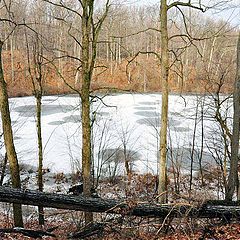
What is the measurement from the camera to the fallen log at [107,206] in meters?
5.16

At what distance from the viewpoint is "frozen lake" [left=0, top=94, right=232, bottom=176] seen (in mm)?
16953

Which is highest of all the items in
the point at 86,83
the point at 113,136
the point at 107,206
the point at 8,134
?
the point at 86,83

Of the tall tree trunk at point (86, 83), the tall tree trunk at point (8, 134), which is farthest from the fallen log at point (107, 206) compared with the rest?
the tall tree trunk at point (8, 134)

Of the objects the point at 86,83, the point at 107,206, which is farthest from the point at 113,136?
the point at 107,206

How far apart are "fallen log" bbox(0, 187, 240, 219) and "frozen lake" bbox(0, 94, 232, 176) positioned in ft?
24.6

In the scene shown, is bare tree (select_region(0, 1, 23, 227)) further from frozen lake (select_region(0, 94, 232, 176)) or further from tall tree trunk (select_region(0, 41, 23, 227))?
frozen lake (select_region(0, 94, 232, 176))

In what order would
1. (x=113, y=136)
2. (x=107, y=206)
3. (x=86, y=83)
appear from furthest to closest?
(x=113, y=136) → (x=86, y=83) → (x=107, y=206)

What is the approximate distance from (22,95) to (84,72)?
26640 millimetres

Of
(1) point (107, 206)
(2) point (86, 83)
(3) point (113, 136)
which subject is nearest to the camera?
(1) point (107, 206)

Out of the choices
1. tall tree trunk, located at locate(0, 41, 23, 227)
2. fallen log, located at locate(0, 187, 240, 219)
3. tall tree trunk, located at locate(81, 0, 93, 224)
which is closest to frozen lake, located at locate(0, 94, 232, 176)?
tall tree trunk, located at locate(81, 0, 93, 224)

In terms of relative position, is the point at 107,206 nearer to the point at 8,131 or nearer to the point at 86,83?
the point at 86,83

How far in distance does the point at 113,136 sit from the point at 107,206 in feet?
49.0

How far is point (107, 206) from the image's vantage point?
5.21m

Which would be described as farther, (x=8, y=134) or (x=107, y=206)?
(x=8, y=134)
